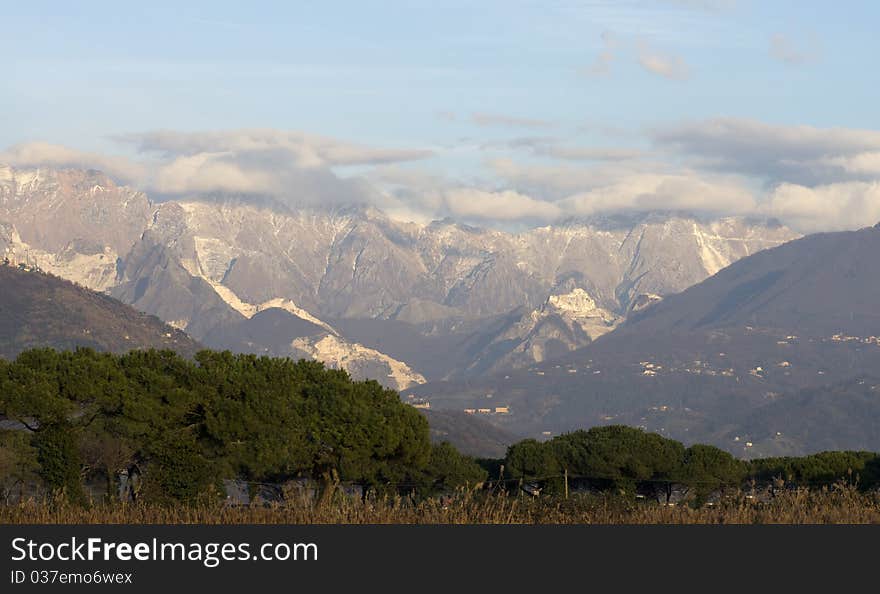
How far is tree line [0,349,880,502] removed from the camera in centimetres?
6041

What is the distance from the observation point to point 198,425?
6562cm

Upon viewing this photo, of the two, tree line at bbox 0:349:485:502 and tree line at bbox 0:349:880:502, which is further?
tree line at bbox 0:349:485:502

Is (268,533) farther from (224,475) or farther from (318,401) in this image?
(318,401)

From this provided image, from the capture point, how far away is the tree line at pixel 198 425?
60.4 m

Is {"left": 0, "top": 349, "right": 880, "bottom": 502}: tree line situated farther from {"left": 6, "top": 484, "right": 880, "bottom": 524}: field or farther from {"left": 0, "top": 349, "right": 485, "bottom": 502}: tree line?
{"left": 6, "top": 484, "right": 880, "bottom": 524}: field

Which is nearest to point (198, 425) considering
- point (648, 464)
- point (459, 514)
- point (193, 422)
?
point (193, 422)

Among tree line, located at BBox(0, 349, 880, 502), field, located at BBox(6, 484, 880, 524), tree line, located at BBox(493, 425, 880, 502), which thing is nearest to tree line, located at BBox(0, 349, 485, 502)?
tree line, located at BBox(0, 349, 880, 502)

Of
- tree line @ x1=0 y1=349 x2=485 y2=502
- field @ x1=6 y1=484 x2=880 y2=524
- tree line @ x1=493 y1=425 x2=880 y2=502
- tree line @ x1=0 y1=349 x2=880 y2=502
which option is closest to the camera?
field @ x1=6 y1=484 x2=880 y2=524

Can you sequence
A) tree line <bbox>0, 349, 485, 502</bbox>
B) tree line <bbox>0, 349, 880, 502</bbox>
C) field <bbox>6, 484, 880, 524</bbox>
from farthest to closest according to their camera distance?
tree line <bbox>0, 349, 485, 502</bbox> < tree line <bbox>0, 349, 880, 502</bbox> < field <bbox>6, 484, 880, 524</bbox>

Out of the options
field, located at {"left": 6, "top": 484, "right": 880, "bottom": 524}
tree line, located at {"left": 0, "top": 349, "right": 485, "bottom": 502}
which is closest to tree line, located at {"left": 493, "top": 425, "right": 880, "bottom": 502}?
tree line, located at {"left": 0, "top": 349, "right": 485, "bottom": 502}

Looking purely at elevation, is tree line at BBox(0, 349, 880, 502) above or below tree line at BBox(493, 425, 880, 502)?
above

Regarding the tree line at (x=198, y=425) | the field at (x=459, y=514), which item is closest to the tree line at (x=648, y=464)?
the tree line at (x=198, y=425)

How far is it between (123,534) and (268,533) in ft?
9.45

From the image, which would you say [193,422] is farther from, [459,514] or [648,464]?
[459,514]
